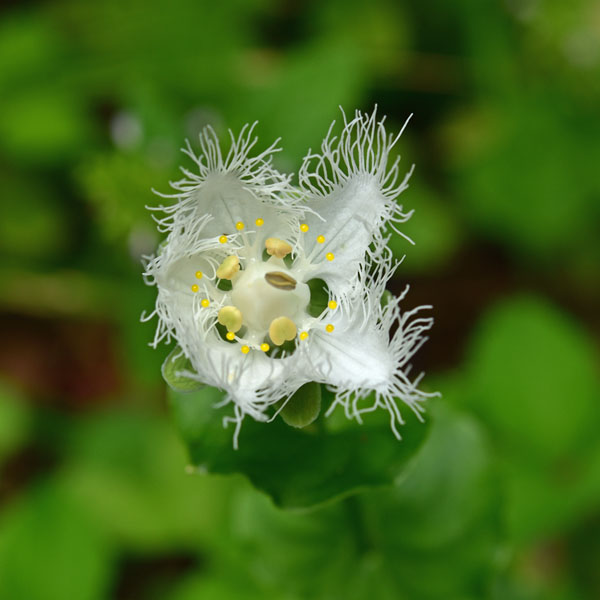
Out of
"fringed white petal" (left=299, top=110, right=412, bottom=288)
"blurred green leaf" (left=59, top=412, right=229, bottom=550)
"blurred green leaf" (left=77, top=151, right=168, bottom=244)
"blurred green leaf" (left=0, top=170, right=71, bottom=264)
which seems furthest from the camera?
"blurred green leaf" (left=0, top=170, right=71, bottom=264)

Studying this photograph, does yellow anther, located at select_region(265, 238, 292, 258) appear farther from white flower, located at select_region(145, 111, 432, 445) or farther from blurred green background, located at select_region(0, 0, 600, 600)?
blurred green background, located at select_region(0, 0, 600, 600)

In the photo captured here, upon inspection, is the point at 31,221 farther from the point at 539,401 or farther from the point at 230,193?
the point at 539,401

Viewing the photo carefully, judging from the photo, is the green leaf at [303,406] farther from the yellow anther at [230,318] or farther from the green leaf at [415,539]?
the green leaf at [415,539]

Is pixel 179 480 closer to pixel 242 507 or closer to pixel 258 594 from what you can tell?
pixel 258 594

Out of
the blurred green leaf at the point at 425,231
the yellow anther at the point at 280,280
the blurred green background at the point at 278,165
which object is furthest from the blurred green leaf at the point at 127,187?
the yellow anther at the point at 280,280

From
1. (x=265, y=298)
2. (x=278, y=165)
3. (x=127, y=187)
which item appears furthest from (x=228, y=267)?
(x=127, y=187)

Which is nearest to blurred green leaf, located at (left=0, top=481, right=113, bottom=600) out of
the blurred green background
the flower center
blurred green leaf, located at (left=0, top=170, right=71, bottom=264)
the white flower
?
the blurred green background

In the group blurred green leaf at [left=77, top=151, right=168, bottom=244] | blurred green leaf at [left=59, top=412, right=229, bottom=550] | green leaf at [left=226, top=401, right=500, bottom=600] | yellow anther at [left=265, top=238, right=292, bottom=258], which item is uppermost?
blurred green leaf at [left=77, top=151, right=168, bottom=244]
